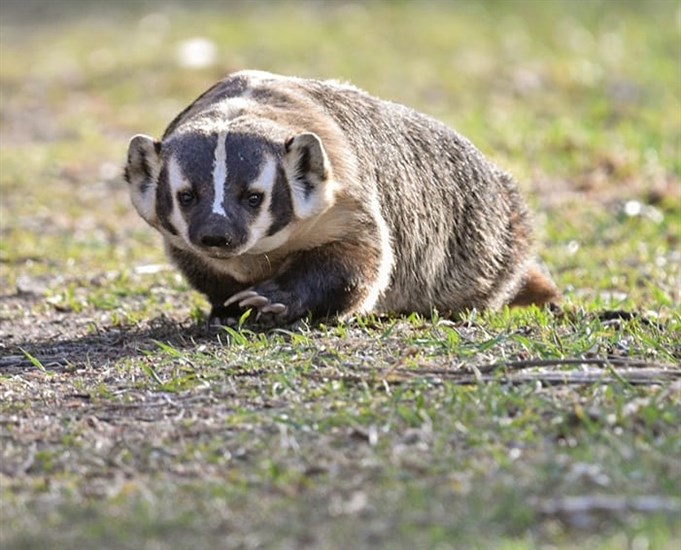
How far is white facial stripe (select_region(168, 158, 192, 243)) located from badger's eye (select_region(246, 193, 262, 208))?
0.23 meters

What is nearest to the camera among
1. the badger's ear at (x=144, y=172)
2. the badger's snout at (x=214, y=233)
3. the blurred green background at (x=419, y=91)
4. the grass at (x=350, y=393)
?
the grass at (x=350, y=393)

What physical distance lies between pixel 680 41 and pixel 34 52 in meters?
6.49

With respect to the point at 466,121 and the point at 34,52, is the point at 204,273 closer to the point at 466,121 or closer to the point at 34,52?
the point at 466,121

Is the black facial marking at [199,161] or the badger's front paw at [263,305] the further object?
the badger's front paw at [263,305]

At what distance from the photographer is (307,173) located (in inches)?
233

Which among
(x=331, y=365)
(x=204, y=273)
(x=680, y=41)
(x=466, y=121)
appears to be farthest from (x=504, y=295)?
(x=680, y=41)

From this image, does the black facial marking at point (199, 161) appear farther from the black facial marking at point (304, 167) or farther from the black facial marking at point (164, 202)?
the black facial marking at point (304, 167)

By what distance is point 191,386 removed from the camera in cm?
505

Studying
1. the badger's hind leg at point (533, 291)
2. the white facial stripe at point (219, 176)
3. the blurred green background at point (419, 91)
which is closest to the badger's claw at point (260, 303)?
the white facial stripe at point (219, 176)

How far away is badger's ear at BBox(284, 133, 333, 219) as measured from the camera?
5895 mm

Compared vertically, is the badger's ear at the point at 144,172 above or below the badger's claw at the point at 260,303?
above

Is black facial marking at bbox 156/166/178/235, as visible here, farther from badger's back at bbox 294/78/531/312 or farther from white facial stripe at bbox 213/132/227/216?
badger's back at bbox 294/78/531/312

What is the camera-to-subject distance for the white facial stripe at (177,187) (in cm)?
578

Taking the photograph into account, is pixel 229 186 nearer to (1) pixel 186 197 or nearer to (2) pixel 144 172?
(1) pixel 186 197
